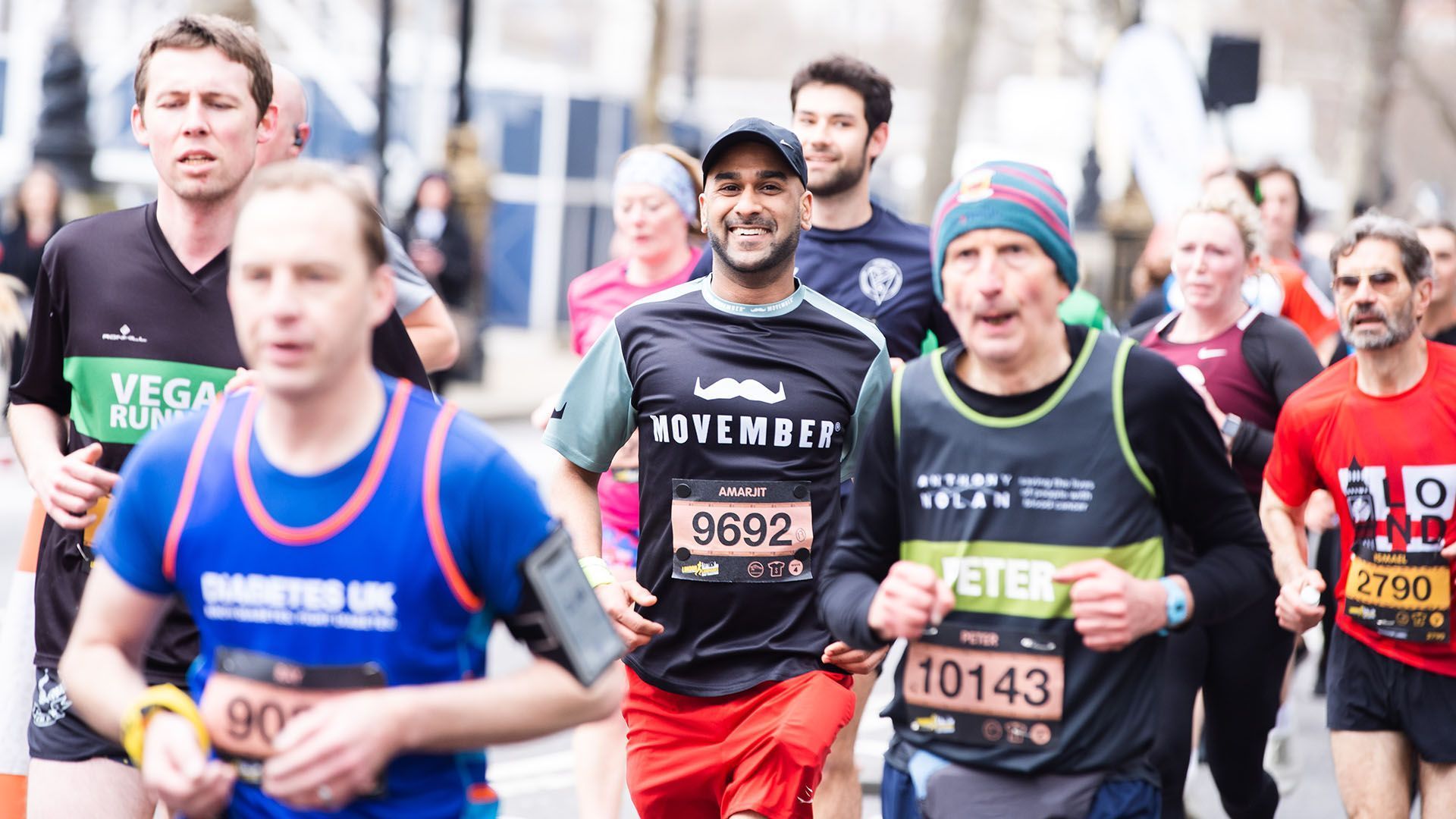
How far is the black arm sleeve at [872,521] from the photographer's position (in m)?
3.86

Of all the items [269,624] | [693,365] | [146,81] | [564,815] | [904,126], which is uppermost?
[904,126]

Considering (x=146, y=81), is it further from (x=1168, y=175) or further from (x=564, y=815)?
(x=1168, y=175)

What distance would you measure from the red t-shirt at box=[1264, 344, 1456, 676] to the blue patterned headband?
9.51 feet

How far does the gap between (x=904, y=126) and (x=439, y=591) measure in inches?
2785

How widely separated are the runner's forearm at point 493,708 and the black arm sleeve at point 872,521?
84cm

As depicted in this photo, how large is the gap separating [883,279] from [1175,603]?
285 centimetres

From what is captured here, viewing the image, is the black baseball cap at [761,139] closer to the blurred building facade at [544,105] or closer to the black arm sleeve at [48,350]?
the black arm sleeve at [48,350]

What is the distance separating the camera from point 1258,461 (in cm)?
625

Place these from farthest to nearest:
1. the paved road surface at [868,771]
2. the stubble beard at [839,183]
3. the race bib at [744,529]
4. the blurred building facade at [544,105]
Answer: the blurred building facade at [544,105] → the paved road surface at [868,771] → the stubble beard at [839,183] → the race bib at [744,529]

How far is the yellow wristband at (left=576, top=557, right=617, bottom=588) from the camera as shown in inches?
195

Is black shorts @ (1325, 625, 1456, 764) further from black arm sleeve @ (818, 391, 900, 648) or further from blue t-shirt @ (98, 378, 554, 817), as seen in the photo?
blue t-shirt @ (98, 378, 554, 817)

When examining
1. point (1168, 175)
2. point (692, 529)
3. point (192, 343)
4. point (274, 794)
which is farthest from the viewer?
point (1168, 175)

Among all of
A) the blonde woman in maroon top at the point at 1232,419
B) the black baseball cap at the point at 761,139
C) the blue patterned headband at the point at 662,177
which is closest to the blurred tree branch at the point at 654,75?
the blue patterned headband at the point at 662,177

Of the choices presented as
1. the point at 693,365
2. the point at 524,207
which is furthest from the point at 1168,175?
the point at 524,207
